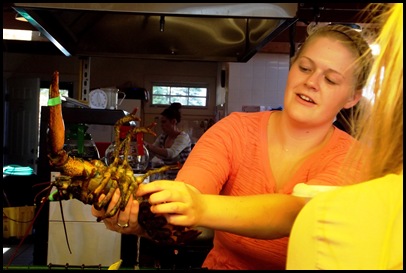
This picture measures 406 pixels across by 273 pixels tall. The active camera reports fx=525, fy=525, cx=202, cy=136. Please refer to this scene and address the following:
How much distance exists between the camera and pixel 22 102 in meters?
8.28

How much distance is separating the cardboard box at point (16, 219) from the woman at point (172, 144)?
1.08 metres

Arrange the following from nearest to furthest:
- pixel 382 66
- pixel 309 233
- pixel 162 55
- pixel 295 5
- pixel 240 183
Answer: pixel 309 233 < pixel 382 66 < pixel 240 183 < pixel 295 5 < pixel 162 55

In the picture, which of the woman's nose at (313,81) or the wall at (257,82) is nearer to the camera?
the woman's nose at (313,81)

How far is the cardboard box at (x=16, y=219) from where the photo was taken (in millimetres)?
4071

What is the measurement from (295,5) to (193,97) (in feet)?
22.7

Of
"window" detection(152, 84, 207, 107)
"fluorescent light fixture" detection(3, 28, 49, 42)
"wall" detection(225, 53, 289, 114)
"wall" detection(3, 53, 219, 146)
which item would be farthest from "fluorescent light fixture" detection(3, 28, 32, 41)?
"window" detection(152, 84, 207, 107)

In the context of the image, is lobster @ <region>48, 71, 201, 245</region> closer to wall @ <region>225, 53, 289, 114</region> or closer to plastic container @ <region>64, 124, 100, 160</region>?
plastic container @ <region>64, 124, 100, 160</region>

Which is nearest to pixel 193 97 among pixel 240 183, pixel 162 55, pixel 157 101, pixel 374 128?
pixel 157 101

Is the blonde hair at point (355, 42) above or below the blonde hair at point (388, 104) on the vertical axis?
above

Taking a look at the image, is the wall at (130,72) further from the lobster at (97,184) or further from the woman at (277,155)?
the lobster at (97,184)

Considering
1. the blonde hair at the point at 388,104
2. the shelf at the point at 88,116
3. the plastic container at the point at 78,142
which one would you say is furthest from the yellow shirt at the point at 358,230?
the plastic container at the point at 78,142

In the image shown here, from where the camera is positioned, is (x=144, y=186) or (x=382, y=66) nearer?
(x=382, y=66)

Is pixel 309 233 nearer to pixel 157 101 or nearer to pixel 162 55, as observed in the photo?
pixel 162 55

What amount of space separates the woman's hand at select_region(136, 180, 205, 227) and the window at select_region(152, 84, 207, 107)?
A: 8040mm
